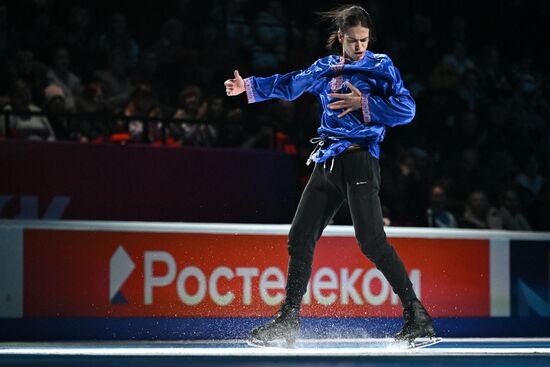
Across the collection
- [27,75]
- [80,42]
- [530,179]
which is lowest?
[530,179]

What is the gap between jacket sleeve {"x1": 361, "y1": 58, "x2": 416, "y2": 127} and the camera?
589 cm

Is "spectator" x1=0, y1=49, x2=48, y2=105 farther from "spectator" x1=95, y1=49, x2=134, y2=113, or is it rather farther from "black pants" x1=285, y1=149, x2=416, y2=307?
"black pants" x1=285, y1=149, x2=416, y2=307

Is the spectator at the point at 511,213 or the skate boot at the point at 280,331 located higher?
the spectator at the point at 511,213

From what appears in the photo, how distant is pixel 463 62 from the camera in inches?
541

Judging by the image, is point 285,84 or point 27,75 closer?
point 285,84

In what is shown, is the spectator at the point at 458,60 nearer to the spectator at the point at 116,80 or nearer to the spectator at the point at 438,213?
the spectator at the point at 438,213

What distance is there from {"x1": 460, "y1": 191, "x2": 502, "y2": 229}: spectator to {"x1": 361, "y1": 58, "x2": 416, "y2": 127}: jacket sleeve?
15.9 feet

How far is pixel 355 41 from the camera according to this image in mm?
5957

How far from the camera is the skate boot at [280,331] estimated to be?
6051 mm

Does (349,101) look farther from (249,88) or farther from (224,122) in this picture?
(224,122)

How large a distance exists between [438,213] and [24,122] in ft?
14.4

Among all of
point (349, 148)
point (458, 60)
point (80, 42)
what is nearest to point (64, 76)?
point (80, 42)

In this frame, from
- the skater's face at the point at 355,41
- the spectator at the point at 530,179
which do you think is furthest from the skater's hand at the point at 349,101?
the spectator at the point at 530,179

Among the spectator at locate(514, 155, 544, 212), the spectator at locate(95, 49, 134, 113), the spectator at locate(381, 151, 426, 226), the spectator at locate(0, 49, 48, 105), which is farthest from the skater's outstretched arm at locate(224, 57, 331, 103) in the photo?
the spectator at locate(514, 155, 544, 212)
